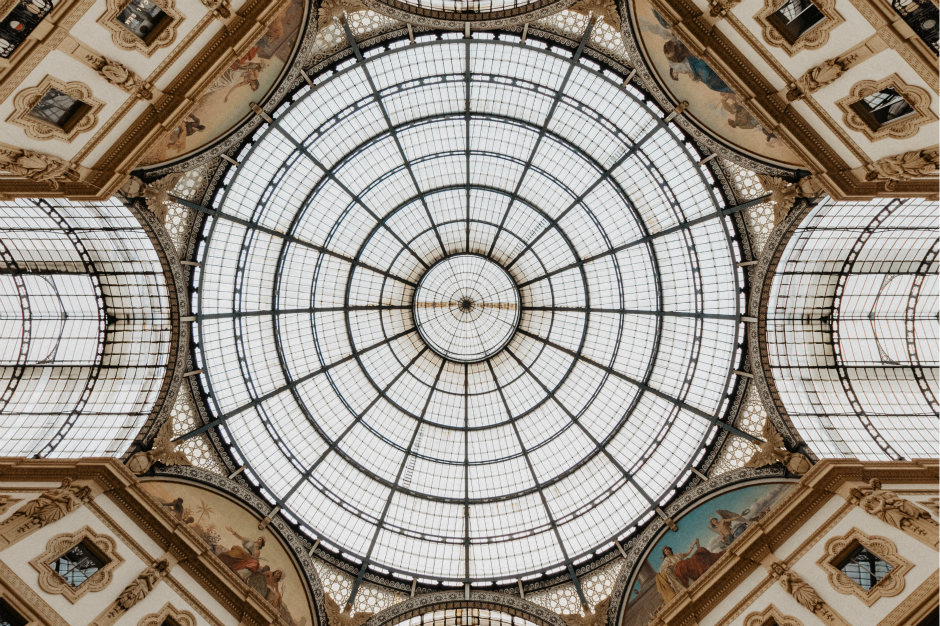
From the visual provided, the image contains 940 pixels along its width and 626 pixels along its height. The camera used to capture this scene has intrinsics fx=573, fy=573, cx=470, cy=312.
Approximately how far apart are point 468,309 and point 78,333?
608 inches

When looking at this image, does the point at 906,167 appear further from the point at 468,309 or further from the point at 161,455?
the point at 161,455

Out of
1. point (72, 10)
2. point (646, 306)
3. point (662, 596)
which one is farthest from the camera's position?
point (646, 306)

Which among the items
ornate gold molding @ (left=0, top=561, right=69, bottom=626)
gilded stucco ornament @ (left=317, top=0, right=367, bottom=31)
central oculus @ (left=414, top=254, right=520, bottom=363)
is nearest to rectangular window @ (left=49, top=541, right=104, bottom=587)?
ornate gold molding @ (left=0, top=561, right=69, bottom=626)

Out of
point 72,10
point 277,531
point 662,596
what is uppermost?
point 72,10

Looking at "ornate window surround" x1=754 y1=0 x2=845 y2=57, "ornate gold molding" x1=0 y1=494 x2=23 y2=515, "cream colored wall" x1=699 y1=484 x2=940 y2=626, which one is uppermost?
"ornate window surround" x1=754 y1=0 x2=845 y2=57

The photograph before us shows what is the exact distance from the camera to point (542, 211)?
2483 cm

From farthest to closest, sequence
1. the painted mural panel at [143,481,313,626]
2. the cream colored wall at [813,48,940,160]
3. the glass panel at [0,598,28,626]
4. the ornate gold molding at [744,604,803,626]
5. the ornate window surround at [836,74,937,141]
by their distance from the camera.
→ the painted mural panel at [143,481,313,626], the ornate gold molding at [744,604,803,626], the glass panel at [0,598,28,626], the ornate window surround at [836,74,937,141], the cream colored wall at [813,48,940,160]

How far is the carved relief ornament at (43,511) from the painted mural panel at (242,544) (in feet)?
10.1

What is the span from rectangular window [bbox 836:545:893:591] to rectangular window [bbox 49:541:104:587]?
69.0 feet

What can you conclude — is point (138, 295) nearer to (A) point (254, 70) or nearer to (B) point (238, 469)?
(B) point (238, 469)

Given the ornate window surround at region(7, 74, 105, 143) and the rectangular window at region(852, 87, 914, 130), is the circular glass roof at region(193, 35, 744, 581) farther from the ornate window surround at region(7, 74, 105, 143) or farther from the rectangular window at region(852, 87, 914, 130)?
the rectangular window at region(852, 87, 914, 130)

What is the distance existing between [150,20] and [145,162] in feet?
19.7

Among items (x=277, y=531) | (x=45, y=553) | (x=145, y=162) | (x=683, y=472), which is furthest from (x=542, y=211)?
(x=45, y=553)

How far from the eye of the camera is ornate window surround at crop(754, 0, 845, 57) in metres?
12.6
